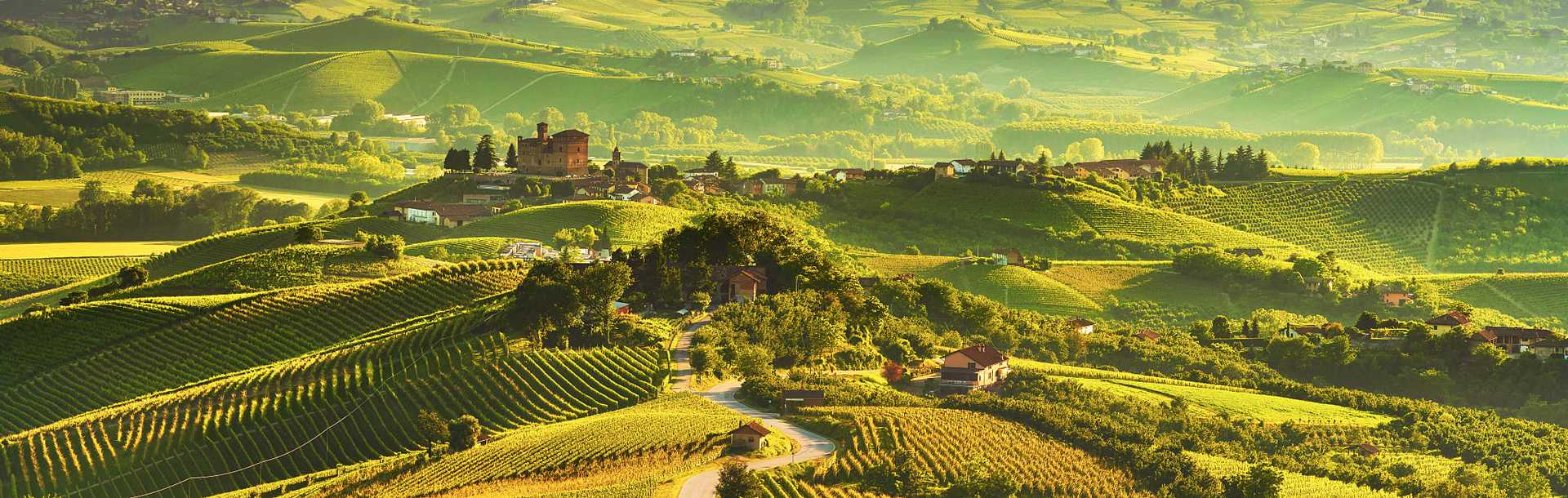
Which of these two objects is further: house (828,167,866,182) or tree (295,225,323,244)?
house (828,167,866,182)

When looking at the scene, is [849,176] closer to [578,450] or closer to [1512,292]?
[1512,292]

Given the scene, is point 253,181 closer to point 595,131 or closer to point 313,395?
point 595,131

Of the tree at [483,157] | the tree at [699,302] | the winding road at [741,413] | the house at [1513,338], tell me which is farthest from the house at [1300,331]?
the tree at [483,157]

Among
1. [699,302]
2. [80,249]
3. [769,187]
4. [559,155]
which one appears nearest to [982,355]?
[699,302]

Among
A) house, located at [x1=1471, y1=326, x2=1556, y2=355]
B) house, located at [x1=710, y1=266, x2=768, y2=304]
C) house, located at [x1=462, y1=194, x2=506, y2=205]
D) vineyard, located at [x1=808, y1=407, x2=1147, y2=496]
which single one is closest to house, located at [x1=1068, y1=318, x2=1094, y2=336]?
house, located at [x1=710, y1=266, x2=768, y2=304]

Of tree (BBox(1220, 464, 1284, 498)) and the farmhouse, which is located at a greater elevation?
tree (BBox(1220, 464, 1284, 498))

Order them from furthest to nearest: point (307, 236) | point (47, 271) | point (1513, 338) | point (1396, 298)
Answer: point (47, 271) < point (1396, 298) < point (307, 236) < point (1513, 338)

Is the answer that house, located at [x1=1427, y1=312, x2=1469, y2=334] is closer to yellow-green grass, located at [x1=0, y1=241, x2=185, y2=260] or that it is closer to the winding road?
the winding road
